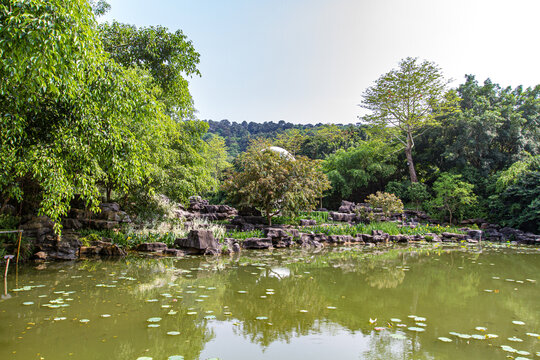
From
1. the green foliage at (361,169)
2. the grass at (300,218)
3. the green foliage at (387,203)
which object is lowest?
the grass at (300,218)

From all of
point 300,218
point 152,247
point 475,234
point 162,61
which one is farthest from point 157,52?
point 475,234

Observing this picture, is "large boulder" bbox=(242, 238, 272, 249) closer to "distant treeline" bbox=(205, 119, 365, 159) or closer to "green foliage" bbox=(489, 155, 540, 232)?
Result: "green foliage" bbox=(489, 155, 540, 232)

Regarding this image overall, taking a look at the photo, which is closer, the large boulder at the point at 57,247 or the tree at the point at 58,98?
the tree at the point at 58,98

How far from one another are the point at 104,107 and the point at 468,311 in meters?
5.50

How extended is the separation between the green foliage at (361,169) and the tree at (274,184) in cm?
995

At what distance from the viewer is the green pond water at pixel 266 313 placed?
9.52 feet

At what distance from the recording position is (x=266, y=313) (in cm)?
391

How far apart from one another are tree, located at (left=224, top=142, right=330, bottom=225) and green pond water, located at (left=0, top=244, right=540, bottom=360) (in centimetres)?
561

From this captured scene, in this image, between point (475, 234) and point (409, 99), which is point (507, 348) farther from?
point (409, 99)

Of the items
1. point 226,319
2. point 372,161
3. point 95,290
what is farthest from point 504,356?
point 372,161

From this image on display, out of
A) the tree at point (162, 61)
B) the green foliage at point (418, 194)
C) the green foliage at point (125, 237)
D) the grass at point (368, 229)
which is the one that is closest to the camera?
the green foliage at point (125, 237)

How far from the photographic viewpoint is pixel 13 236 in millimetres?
7641

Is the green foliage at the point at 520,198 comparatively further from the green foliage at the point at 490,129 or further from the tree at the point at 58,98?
the tree at the point at 58,98

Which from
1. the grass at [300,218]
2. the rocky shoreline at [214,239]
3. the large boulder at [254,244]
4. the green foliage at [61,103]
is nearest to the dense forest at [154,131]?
the green foliage at [61,103]
